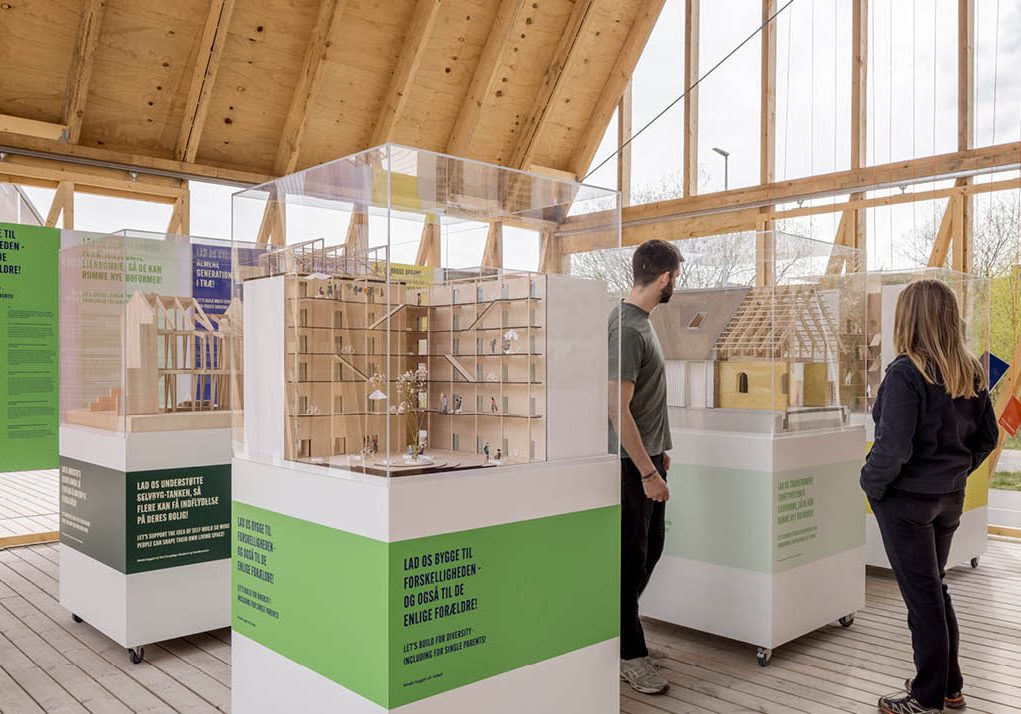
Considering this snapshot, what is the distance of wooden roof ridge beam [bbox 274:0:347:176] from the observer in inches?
255

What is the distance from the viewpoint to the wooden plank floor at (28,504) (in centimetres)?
589

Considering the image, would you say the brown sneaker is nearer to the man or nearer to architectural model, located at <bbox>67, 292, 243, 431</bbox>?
the man

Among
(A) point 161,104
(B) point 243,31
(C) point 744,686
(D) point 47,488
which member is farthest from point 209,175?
(C) point 744,686

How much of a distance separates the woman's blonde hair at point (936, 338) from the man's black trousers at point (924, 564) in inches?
15.5

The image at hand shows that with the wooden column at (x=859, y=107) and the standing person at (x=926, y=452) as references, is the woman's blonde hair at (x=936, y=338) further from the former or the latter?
the wooden column at (x=859, y=107)

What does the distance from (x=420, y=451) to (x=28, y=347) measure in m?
4.46

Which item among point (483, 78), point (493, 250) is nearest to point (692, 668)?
point (493, 250)

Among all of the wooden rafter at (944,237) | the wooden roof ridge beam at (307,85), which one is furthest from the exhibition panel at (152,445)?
the wooden rafter at (944,237)

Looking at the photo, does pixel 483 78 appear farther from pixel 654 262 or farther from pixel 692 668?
pixel 692 668

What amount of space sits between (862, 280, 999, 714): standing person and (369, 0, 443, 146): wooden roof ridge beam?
497 centimetres

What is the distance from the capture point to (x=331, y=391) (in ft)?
7.61

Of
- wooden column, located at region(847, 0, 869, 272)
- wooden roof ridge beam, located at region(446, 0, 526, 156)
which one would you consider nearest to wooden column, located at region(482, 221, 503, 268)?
wooden column, located at region(847, 0, 869, 272)

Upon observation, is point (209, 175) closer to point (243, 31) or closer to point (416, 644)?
point (243, 31)

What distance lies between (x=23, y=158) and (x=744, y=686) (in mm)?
5727
